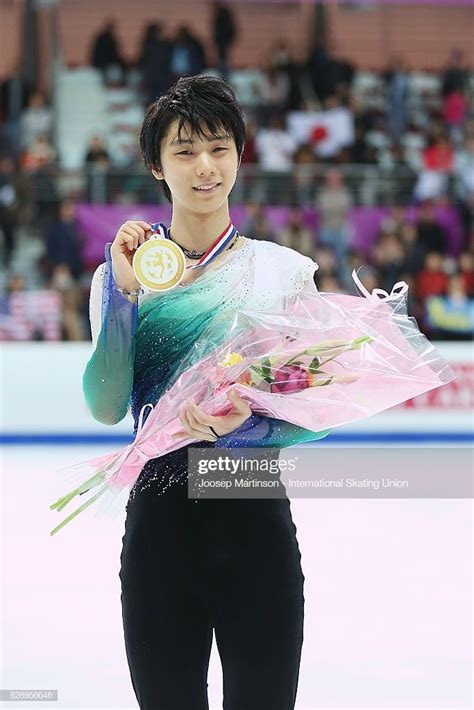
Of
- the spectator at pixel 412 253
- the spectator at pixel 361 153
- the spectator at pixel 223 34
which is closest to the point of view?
the spectator at pixel 412 253

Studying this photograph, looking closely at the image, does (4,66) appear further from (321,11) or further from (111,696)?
(111,696)

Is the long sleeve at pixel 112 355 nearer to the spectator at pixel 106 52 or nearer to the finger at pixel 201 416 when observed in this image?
the finger at pixel 201 416

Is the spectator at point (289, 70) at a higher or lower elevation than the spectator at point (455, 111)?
higher

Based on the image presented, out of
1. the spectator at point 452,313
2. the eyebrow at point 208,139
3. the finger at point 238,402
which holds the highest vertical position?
the eyebrow at point 208,139

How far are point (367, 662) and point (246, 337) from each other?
198 cm

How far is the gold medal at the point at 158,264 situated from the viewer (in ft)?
6.35

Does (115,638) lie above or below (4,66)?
below

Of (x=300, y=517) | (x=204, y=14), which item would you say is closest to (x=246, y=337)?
(x=300, y=517)

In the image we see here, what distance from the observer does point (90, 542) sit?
480cm

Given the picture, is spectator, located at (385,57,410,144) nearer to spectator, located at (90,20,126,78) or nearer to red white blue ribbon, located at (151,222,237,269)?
spectator, located at (90,20,126,78)

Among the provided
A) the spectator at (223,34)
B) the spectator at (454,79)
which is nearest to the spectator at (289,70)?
the spectator at (223,34)

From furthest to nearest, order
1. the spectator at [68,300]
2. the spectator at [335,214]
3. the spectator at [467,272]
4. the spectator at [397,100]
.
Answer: the spectator at [397,100] < the spectator at [335,214] < the spectator at [467,272] < the spectator at [68,300]

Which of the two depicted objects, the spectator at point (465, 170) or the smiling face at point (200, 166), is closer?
the smiling face at point (200, 166)

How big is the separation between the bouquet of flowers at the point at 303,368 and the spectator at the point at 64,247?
24.9 ft
